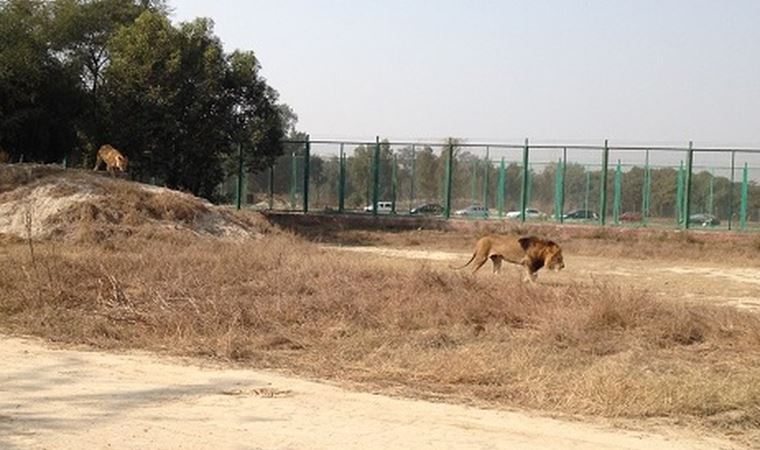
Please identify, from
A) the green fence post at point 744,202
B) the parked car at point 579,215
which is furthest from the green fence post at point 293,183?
the green fence post at point 744,202

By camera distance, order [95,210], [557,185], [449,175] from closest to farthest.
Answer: [95,210], [557,185], [449,175]

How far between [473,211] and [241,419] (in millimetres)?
32954

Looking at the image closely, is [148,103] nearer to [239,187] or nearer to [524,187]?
[239,187]

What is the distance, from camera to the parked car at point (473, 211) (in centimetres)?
4044

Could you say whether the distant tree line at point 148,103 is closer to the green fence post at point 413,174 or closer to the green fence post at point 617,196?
the green fence post at point 413,174

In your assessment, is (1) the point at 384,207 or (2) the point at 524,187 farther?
(1) the point at 384,207

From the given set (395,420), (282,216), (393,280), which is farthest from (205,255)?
(282,216)

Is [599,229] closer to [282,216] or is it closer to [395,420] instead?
[282,216]

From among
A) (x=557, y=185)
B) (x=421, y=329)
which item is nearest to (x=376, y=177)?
(x=557, y=185)

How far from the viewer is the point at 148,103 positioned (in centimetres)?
3597

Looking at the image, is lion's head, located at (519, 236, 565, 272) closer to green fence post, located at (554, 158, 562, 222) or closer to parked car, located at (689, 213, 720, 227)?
parked car, located at (689, 213, 720, 227)

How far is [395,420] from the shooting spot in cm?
830

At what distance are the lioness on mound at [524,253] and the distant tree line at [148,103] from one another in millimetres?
19140

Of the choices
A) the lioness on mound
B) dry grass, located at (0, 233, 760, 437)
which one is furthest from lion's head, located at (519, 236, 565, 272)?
dry grass, located at (0, 233, 760, 437)
